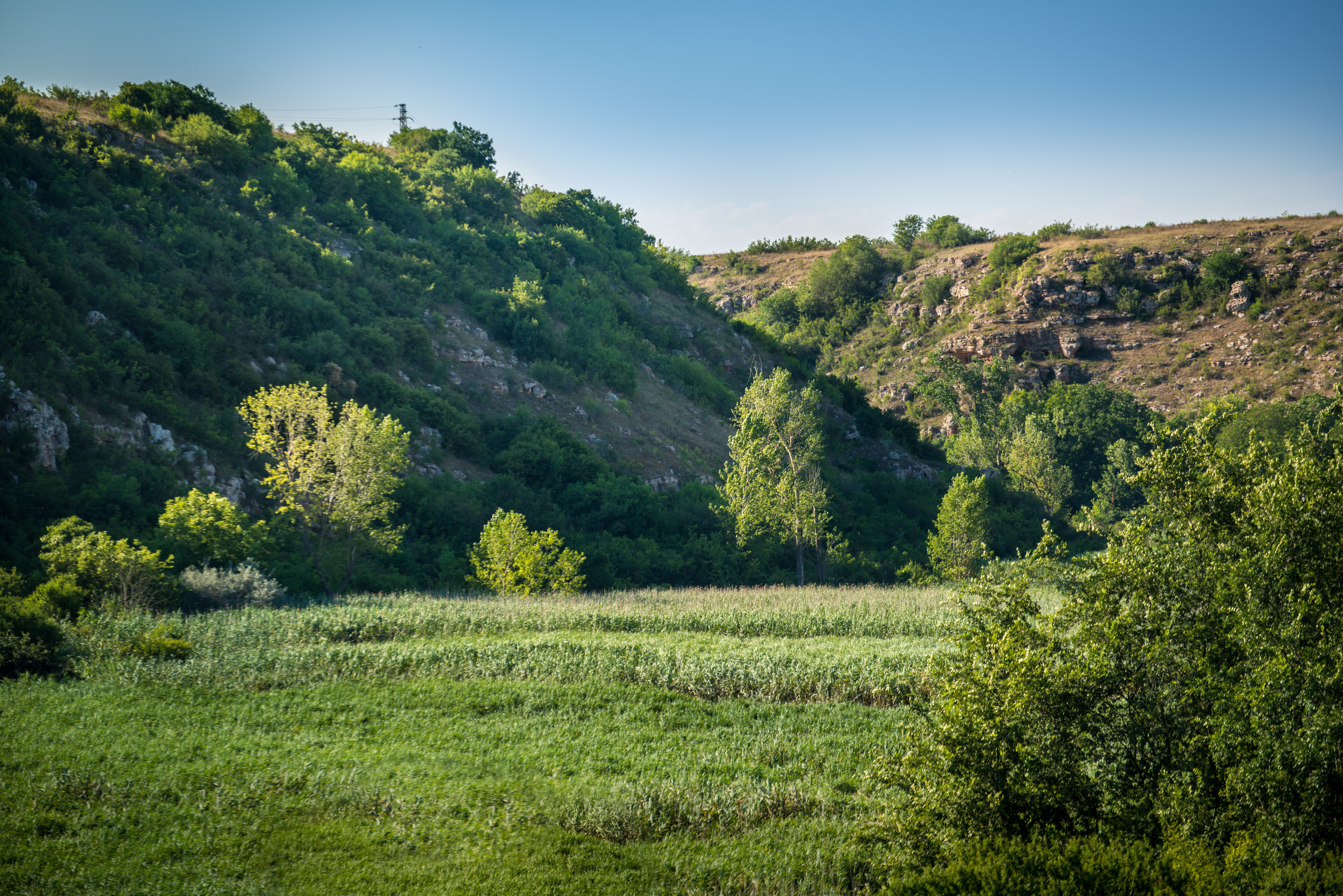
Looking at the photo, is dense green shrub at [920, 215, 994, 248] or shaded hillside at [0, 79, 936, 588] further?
dense green shrub at [920, 215, 994, 248]

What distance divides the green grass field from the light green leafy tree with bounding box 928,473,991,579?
18809 millimetres

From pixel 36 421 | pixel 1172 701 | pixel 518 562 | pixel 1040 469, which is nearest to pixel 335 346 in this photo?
pixel 36 421

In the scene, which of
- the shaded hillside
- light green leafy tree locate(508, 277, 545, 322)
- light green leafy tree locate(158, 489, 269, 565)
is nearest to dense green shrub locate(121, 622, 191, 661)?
light green leafy tree locate(158, 489, 269, 565)

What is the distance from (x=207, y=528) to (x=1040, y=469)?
66.0 metres

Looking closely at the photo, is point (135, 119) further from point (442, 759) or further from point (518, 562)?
point (442, 759)

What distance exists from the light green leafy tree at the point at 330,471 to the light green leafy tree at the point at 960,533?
2902cm

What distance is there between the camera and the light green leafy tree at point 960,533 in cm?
4128

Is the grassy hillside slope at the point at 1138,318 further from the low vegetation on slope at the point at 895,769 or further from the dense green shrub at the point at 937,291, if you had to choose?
the low vegetation on slope at the point at 895,769

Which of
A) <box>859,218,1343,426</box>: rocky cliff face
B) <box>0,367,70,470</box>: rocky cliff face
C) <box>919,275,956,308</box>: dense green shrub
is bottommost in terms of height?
<box>0,367,70,470</box>: rocky cliff face

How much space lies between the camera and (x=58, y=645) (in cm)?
1767

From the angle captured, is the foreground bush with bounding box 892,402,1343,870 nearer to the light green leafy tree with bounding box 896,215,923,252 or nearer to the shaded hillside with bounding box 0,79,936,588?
the shaded hillside with bounding box 0,79,936,588

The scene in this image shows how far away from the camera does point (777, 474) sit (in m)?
44.0

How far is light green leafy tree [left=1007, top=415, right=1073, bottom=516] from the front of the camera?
2665 inches

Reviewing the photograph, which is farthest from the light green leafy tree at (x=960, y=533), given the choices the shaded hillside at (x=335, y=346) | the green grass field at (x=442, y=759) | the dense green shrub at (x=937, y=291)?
the dense green shrub at (x=937, y=291)
